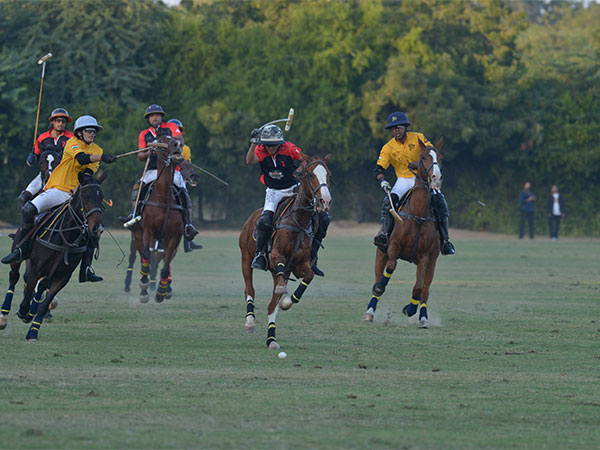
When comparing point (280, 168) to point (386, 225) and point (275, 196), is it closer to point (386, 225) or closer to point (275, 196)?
point (275, 196)

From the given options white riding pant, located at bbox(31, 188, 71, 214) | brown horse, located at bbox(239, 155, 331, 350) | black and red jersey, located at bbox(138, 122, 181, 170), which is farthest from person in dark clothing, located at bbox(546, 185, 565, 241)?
white riding pant, located at bbox(31, 188, 71, 214)

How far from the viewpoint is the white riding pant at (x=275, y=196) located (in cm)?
1330

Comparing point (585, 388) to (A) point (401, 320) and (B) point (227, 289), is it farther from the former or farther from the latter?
(B) point (227, 289)

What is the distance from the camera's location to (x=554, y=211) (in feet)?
157

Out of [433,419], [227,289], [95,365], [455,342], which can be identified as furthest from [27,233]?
[227,289]

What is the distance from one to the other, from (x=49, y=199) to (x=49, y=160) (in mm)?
2395

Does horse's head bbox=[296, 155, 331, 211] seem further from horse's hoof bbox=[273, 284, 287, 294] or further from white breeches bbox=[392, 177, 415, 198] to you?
white breeches bbox=[392, 177, 415, 198]

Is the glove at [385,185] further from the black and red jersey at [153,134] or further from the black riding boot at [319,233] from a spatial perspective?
the black and red jersey at [153,134]

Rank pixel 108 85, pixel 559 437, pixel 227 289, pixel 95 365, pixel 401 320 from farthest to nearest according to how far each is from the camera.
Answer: pixel 108 85 → pixel 227 289 → pixel 401 320 → pixel 95 365 → pixel 559 437

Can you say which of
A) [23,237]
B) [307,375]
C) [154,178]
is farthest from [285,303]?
[154,178]

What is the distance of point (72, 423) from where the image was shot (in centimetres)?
779

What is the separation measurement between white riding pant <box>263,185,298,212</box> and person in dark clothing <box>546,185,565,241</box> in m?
35.4

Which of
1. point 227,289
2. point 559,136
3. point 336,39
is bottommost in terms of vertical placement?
point 227,289

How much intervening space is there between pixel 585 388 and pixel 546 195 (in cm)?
4233
